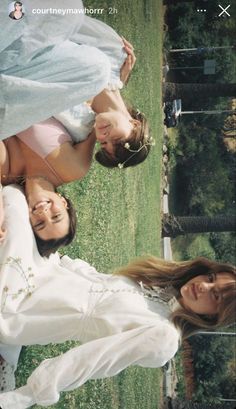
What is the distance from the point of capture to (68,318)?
1.12 m

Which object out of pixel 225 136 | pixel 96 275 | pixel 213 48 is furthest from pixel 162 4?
pixel 96 275

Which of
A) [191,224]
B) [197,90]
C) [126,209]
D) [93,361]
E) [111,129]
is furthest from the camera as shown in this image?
[126,209]

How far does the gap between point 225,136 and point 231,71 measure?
19 centimetres

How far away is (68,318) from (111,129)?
36cm

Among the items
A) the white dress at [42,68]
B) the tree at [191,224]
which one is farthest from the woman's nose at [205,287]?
the tree at [191,224]

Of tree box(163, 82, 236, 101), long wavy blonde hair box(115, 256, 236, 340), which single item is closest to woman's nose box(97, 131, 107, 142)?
long wavy blonde hair box(115, 256, 236, 340)

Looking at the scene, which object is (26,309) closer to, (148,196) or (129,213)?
(148,196)

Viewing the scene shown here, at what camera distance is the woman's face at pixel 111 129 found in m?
1.17

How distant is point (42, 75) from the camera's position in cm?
110

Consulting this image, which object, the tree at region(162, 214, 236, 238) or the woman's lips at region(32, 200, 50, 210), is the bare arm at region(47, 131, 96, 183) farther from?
the tree at region(162, 214, 236, 238)

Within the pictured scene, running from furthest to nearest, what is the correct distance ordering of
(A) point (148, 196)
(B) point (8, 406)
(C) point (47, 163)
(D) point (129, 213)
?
(D) point (129, 213)
(A) point (148, 196)
(C) point (47, 163)
(B) point (8, 406)

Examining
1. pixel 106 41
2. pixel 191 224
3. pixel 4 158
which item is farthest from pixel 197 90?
pixel 4 158

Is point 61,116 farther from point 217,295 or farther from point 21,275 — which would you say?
point 217,295

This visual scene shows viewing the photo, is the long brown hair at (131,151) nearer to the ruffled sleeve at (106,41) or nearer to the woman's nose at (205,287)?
the ruffled sleeve at (106,41)
